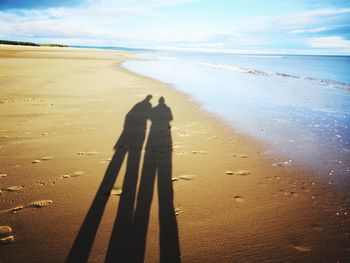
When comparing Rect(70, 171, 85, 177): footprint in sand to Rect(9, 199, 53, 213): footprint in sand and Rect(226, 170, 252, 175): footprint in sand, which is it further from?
Rect(226, 170, 252, 175): footprint in sand

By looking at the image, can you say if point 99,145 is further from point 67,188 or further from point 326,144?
point 326,144

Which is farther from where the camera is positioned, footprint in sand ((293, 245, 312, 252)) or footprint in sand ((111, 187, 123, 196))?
footprint in sand ((111, 187, 123, 196))

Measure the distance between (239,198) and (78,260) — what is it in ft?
7.96

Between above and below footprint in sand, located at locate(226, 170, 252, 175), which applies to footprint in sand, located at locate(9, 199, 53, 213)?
below

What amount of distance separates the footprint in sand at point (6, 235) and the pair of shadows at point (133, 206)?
766 mm

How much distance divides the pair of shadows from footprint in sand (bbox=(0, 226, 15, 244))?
0.77 metres

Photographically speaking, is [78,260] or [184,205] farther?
[184,205]

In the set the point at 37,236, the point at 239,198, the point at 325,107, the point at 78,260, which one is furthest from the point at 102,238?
the point at 325,107

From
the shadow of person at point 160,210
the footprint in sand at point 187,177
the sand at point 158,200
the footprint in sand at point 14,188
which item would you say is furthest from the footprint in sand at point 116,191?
the footprint in sand at point 14,188

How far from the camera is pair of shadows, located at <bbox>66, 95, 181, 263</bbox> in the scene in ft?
8.64

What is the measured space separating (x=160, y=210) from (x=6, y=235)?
1.93 metres

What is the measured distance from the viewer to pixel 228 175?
429 cm

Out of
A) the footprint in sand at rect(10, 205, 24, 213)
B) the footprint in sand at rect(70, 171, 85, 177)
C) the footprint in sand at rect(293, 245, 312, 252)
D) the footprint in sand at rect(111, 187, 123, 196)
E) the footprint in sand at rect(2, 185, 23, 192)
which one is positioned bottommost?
the footprint in sand at rect(293, 245, 312, 252)

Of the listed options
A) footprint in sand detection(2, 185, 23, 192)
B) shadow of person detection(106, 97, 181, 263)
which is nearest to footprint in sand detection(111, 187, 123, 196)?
shadow of person detection(106, 97, 181, 263)
